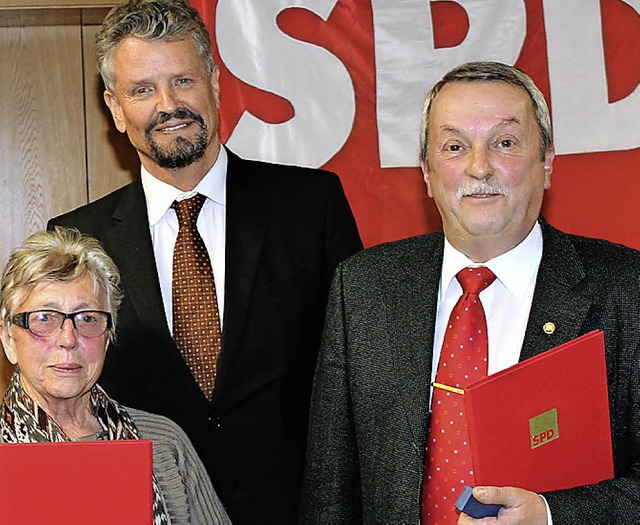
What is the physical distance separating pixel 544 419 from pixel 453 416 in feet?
0.92

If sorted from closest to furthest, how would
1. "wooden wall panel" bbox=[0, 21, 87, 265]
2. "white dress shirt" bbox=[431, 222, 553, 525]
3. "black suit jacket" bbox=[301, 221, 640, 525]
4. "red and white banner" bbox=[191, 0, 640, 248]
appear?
"black suit jacket" bbox=[301, 221, 640, 525] < "white dress shirt" bbox=[431, 222, 553, 525] < "red and white banner" bbox=[191, 0, 640, 248] < "wooden wall panel" bbox=[0, 21, 87, 265]

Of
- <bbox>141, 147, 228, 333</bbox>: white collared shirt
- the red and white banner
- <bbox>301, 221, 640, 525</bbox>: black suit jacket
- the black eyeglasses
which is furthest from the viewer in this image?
the red and white banner

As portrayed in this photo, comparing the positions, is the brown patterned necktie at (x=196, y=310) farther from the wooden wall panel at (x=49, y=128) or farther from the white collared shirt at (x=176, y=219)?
the wooden wall panel at (x=49, y=128)

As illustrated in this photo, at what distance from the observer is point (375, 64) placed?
334cm

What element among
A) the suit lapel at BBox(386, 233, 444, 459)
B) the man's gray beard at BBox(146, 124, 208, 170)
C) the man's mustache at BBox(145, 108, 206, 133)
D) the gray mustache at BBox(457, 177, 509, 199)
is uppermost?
the man's mustache at BBox(145, 108, 206, 133)

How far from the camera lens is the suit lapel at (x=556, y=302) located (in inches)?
75.6

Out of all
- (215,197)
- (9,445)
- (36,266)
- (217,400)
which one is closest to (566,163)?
(215,197)

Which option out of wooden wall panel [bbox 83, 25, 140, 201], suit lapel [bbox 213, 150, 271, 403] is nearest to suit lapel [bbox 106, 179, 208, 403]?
suit lapel [bbox 213, 150, 271, 403]

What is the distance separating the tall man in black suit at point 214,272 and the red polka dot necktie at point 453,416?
1.87 feet

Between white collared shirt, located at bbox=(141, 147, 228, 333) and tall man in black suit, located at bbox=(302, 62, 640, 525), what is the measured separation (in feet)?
1.52

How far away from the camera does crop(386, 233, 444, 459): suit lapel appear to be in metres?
1.98

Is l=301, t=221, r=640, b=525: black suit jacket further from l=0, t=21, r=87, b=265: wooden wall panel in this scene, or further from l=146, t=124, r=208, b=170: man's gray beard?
l=0, t=21, r=87, b=265: wooden wall panel

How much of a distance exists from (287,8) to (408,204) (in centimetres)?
73

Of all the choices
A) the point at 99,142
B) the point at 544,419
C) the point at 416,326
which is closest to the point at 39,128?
the point at 99,142
